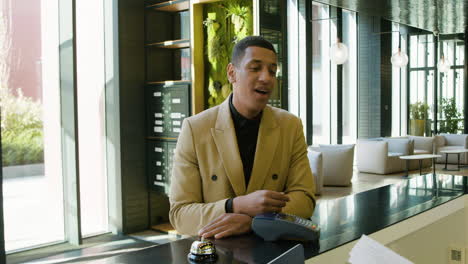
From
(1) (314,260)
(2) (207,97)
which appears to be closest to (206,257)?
(1) (314,260)

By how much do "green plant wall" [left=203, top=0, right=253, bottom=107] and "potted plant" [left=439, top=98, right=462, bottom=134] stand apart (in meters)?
10.4

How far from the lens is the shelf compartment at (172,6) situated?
19.4ft

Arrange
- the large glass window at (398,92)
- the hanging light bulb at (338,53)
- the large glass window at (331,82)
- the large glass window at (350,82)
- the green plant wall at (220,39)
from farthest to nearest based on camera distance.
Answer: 1. the large glass window at (398,92)
2. the large glass window at (350,82)
3. the large glass window at (331,82)
4. the hanging light bulb at (338,53)
5. the green plant wall at (220,39)

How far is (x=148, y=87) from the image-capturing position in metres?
6.26

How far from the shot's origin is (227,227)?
1.41m

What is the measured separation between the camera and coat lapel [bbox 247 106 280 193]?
5.70 ft

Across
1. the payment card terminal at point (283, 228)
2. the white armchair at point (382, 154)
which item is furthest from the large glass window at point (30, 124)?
the white armchair at point (382, 154)

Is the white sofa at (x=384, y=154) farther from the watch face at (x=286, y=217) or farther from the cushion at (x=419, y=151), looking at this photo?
the watch face at (x=286, y=217)

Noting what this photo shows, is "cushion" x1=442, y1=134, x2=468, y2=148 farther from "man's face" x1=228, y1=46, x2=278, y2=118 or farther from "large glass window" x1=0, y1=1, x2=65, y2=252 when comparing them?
"man's face" x1=228, y1=46, x2=278, y2=118

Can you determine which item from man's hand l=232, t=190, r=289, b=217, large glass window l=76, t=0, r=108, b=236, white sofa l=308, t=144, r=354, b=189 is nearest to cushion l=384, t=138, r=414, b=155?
white sofa l=308, t=144, r=354, b=189

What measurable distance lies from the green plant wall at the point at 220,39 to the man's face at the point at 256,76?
3.89 metres

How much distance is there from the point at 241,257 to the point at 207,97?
4.66 m

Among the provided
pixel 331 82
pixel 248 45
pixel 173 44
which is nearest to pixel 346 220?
pixel 248 45

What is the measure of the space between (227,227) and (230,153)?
38 cm
